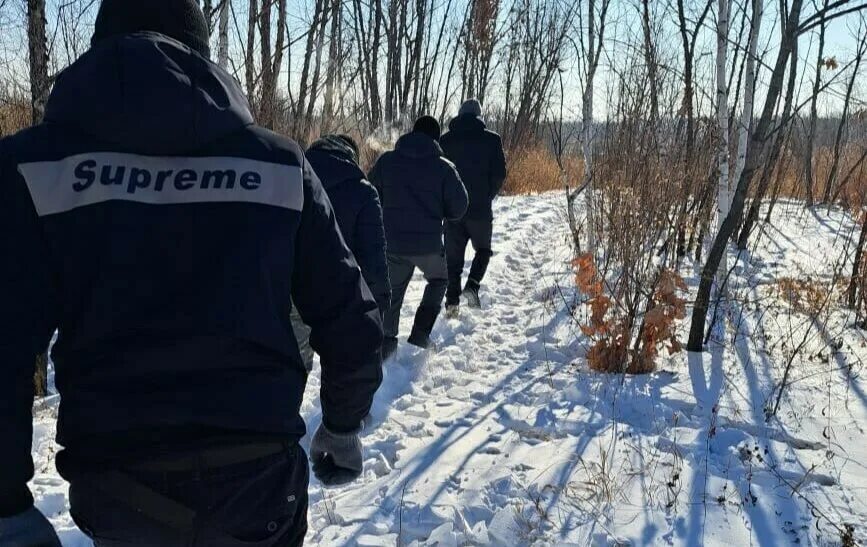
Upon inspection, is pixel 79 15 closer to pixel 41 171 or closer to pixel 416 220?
pixel 416 220

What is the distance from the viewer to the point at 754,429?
3.58 m

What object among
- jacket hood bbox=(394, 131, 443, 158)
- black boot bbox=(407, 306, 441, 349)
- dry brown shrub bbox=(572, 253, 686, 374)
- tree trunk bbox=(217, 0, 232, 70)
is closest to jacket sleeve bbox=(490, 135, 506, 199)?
jacket hood bbox=(394, 131, 443, 158)

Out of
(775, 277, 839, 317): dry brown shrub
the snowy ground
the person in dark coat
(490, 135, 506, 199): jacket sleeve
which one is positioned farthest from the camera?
(490, 135, 506, 199): jacket sleeve

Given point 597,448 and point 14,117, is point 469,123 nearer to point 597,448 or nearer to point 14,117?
point 597,448

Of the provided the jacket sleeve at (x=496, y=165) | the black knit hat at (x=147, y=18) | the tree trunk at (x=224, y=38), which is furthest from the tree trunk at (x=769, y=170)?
the black knit hat at (x=147, y=18)

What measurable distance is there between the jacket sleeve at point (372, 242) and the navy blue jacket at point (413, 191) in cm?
101

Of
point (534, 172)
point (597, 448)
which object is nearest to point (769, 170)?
point (597, 448)

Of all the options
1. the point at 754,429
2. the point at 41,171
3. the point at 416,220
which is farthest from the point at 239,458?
the point at 416,220

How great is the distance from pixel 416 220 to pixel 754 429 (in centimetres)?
259

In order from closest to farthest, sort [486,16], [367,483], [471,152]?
[367,483] < [471,152] < [486,16]

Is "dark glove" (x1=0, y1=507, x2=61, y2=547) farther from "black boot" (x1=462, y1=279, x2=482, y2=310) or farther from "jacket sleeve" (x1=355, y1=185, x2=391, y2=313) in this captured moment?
"black boot" (x1=462, y1=279, x2=482, y2=310)

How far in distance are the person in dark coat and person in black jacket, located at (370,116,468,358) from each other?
115 centimetres

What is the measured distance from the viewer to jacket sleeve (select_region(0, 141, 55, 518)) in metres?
1.06

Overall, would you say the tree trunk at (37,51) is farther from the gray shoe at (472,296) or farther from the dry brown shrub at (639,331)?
the gray shoe at (472,296)
